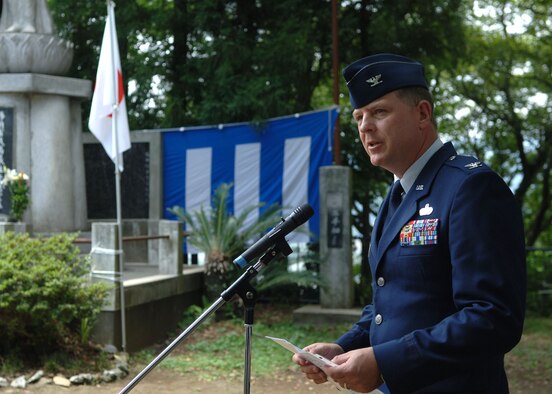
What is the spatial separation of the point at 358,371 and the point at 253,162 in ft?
34.0

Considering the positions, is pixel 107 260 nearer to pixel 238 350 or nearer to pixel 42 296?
pixel 42 296

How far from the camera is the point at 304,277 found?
35.6 ft

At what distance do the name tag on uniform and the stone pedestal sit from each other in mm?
9692

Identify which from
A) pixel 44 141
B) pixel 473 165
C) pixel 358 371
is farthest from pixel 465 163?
pixel 44 141

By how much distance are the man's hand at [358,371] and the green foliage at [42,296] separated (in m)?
5.85

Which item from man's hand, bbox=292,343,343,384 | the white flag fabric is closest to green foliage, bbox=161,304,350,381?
the white flag fabric

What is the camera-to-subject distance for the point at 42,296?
25.3 feet

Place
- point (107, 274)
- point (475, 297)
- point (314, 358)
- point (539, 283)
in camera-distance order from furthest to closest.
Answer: point (539, 283) → point (107, 274) → point (314, 358) → point (475, 297)

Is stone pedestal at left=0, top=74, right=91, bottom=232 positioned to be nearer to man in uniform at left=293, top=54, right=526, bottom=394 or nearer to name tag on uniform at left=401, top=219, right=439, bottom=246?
man in uniform at left=293, top=54, right=526, bottom=394

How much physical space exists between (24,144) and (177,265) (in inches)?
119

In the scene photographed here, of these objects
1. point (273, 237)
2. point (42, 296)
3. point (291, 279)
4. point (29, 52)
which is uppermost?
point (29, 52)

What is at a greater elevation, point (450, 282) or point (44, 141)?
point (44, 141)

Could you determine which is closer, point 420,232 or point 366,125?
point 420,232

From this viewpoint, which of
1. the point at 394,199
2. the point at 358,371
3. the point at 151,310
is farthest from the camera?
the point at 151,310
